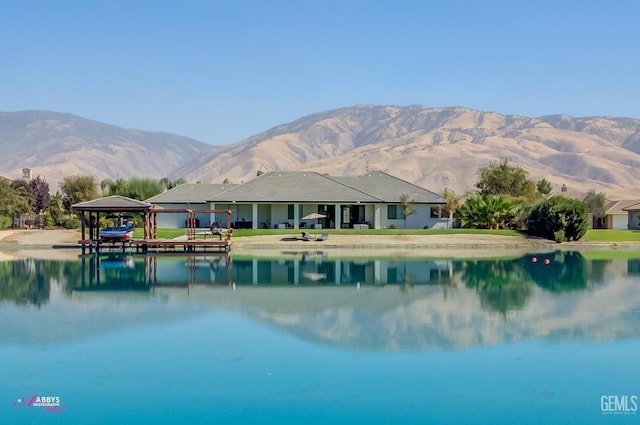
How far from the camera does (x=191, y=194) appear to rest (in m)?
63.9

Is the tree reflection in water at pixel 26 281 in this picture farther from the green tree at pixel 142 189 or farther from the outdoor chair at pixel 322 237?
the green tree at pixel 142 189

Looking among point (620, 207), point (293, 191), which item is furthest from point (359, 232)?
point (620, 207)

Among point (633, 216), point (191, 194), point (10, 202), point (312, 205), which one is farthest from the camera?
point (633, 216)

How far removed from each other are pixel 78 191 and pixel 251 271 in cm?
4597

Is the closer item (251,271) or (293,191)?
(251,271)

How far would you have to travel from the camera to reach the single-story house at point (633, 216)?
6619cm

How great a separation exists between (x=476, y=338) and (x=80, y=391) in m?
8.55

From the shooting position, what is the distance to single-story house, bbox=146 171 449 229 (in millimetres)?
57281

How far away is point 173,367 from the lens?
14516 mm

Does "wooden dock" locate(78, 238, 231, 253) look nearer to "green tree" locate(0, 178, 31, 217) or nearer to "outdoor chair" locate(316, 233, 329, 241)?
"outdoor chair" locate(316, 233, 329, 241)

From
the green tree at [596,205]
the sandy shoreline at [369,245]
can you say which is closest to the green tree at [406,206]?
the sandy shoreline at [369,245]

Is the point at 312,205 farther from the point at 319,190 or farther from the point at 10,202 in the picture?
the point at 10,202

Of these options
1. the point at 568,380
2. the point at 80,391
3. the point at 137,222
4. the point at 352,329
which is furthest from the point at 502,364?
the point at 137,222

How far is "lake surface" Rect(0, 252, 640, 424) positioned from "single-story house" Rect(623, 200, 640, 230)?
40397 millimetres
